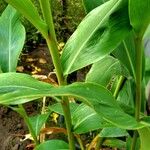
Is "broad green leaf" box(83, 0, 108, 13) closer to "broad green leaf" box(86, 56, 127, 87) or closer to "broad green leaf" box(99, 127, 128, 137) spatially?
"broad green leaf" box(86, 56, 127, 87)

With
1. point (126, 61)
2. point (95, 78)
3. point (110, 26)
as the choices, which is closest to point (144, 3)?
point (110, 26)

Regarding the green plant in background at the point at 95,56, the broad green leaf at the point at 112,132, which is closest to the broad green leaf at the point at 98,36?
the green plant in background at the point at 95,56

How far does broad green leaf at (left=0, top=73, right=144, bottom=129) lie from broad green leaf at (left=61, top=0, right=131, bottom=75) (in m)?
0.08

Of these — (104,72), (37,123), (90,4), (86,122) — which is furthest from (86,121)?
(37,123)

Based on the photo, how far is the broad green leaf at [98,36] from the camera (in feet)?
1.99

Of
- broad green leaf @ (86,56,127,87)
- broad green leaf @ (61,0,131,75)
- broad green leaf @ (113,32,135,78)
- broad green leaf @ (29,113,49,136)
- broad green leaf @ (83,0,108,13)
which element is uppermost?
broad green leaf @ (83,0,108,13)

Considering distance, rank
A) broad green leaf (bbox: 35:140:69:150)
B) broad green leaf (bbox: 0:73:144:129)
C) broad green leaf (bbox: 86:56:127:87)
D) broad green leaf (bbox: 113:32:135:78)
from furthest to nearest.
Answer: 1. broad green leaf (bbox: 35:140:69:150)
2. broad green leaf (bbox: 86:56:127:87)
3. broad green leaf (bbox: 113:32:135:78)
4. broad green leaf (bbox: 0:73:144:129)

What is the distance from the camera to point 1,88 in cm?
56

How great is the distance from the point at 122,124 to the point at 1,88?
0.18 m

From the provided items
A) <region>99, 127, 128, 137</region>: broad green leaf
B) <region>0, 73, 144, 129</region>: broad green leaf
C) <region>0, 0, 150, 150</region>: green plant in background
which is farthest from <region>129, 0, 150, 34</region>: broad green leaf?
<region>99, 127, 128, 137</region>: broad green leaf

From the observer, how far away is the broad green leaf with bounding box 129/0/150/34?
0.53 metres

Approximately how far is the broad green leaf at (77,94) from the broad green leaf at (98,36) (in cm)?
8

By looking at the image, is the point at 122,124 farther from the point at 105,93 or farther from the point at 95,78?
the point at 95,78

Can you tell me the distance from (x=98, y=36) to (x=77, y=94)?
16 centimetres
